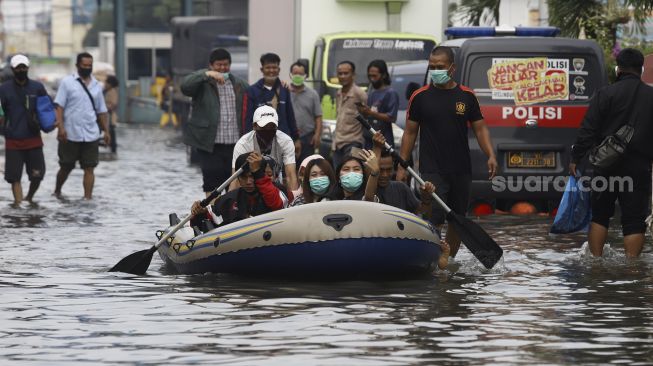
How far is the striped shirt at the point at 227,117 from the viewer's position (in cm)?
1728

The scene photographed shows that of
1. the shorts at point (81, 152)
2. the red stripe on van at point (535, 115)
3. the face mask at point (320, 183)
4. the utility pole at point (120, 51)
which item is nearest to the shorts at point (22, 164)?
the shorts at point (81, 152)

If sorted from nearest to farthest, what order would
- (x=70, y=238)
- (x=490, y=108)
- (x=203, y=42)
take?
(x=70, y=238) < (x=490, y=108) < (x=203, y=42)

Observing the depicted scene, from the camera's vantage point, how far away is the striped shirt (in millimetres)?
17281

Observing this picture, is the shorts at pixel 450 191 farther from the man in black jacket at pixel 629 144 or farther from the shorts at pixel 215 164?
the shorts at pixel 215 164

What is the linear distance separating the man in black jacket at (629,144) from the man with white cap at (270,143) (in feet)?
7.61

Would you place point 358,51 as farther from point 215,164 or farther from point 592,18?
point 215,164

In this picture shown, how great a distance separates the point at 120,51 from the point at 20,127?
39462 millimetres

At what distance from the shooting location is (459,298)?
12.1 meters

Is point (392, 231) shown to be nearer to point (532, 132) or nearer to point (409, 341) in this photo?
point (409, 341)

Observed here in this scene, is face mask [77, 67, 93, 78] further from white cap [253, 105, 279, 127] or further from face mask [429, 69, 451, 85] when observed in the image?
face mask [429, 69, 451, 85]

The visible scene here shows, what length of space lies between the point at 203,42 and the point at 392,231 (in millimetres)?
31820

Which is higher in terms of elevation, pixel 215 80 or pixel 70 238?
pixel 215 80

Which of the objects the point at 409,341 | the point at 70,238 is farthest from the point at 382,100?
the point at 409,341

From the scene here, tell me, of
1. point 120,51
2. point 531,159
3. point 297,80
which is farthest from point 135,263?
point 120,51
